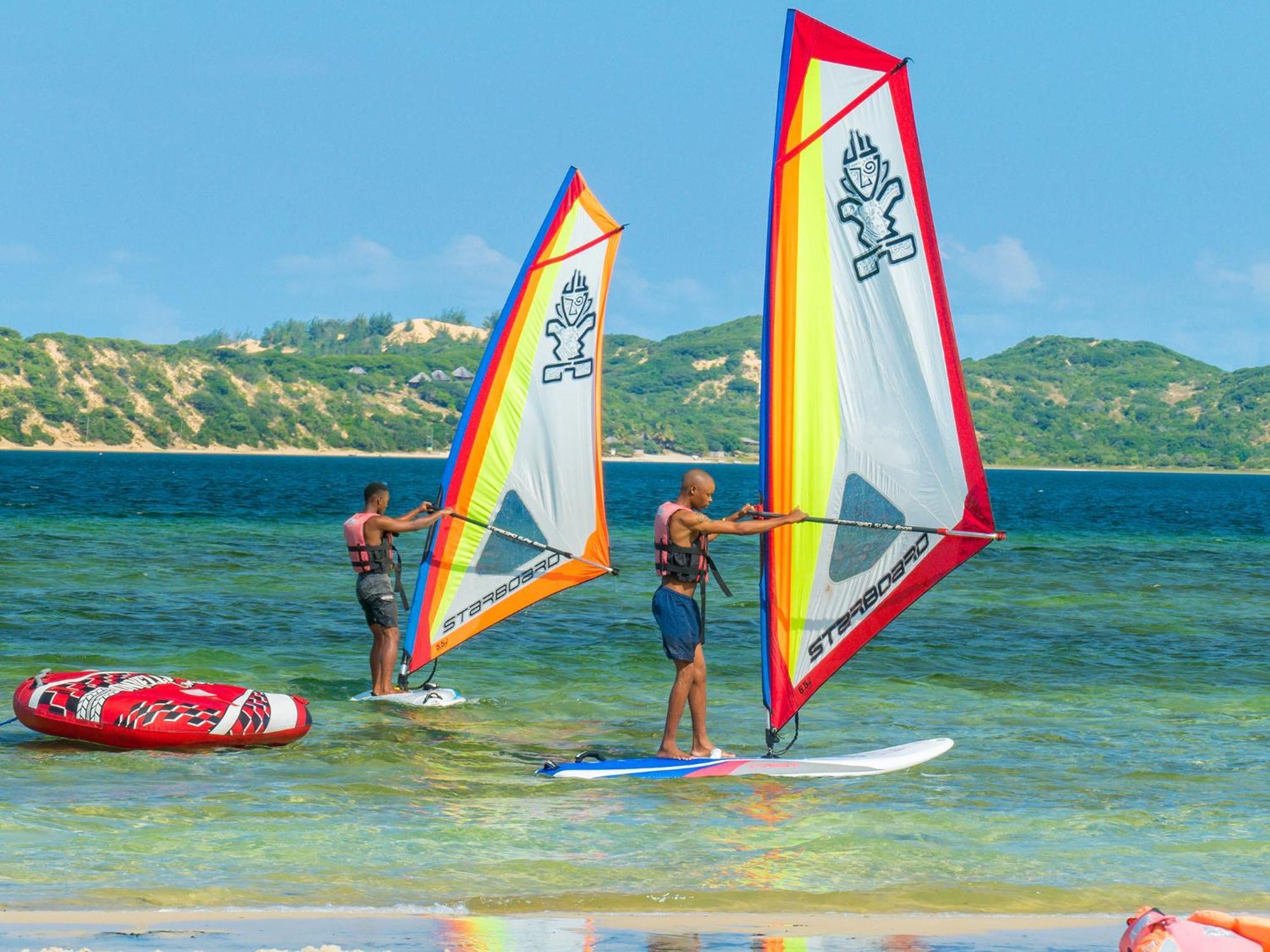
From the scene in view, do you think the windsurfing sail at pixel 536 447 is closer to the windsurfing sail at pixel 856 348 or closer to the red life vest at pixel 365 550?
the red life vest at pixel 365 550

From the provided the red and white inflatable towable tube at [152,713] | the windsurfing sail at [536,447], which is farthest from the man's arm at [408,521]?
the red and white inflatable towable tube at [152,713]

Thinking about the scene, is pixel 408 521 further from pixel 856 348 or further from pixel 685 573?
pixel 856 348

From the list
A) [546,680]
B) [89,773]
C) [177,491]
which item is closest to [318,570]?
[546,680]

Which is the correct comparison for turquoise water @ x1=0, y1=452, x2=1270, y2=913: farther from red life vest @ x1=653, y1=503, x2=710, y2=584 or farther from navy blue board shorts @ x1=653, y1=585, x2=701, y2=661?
red life vest @ x1=653, y1=503, x2=710, y2=584

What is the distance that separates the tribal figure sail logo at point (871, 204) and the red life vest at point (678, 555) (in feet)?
6.18

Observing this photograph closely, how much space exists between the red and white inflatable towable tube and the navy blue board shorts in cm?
333

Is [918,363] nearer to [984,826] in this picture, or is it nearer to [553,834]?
[984,826]

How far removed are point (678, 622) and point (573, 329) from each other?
427 cm

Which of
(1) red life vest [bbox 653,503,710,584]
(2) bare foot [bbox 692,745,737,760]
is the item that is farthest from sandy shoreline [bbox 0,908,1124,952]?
(2) bare foot [bbox 692,745,737,760]

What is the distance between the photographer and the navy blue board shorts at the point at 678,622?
9492 millimetres

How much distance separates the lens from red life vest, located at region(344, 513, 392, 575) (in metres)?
12.6

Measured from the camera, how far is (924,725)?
43.3ft

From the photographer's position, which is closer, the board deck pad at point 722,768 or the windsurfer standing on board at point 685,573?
the windsurfer standing on board at point 685,573

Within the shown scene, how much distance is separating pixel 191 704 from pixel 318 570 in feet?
63.5
